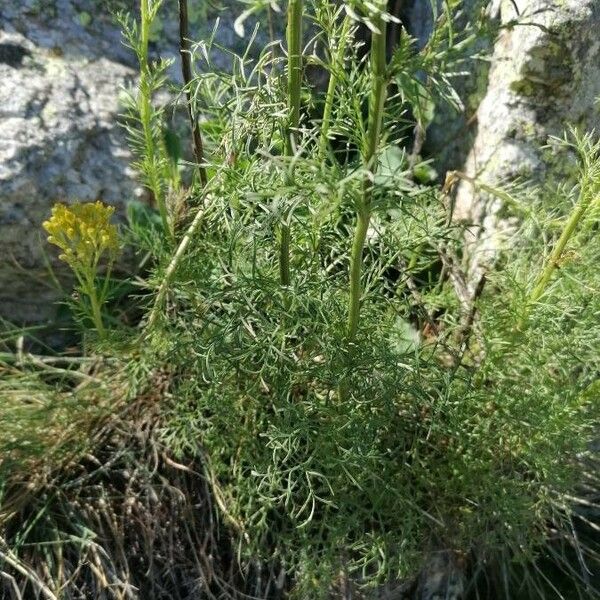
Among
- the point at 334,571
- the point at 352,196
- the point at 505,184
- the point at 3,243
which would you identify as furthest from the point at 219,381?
the point at 505,184

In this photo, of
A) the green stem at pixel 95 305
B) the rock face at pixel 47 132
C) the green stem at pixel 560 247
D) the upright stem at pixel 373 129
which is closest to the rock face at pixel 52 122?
the rock face at pixel 47 132

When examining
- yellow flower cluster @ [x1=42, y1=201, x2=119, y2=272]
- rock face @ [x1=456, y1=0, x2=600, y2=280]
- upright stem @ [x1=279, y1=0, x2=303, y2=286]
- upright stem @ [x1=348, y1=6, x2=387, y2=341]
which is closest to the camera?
upright stem @ [x1=348, y1=6, x2=387, y2=341]

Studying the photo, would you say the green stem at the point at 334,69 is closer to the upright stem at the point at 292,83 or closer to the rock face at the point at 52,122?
the upright stem at the point at 292,83

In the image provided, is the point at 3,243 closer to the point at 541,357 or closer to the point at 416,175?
the point at 416,175

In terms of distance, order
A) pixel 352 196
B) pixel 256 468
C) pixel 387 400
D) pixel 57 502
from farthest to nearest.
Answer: pixel 57 502 < pixel 256 468 < pixel 387 400 < pixel 352 196

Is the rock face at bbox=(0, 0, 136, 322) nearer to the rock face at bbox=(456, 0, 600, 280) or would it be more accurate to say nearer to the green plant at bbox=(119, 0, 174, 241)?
the green plant at bbox=(119, 0, 174, 241)

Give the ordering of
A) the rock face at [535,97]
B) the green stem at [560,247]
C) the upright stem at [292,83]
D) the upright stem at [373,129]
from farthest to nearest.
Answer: the rock face at [535,97], the green stem at [560,247], the upright stem at [292,83], the upright stem at [373,129]

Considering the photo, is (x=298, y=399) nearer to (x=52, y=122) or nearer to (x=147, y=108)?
(x=147, y=108)

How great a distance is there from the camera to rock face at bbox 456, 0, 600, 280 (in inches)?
75.8

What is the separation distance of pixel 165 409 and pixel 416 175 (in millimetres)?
899

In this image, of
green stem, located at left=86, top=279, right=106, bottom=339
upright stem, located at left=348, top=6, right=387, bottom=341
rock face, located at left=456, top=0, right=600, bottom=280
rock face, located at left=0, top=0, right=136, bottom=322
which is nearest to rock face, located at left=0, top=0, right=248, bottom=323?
rock face, located at left=0, top=0, right=136, bottom=322

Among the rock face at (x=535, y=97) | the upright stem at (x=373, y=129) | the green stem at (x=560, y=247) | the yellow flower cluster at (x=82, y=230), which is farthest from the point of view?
the rock face at (x=535, y=97)

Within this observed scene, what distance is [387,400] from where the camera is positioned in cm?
155

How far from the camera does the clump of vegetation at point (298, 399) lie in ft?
5.03
